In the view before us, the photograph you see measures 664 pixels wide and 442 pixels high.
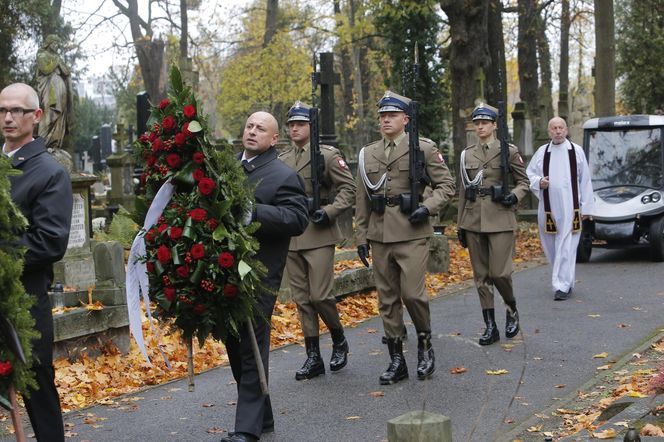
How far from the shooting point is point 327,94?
16922 millimetres

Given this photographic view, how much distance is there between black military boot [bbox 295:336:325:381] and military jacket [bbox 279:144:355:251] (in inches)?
30.8

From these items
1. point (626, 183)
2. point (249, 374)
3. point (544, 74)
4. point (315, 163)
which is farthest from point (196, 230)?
point (544, 74)

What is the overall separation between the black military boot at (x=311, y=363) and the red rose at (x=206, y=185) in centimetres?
312

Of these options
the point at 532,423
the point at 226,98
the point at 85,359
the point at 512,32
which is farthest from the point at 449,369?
the point at 226,98

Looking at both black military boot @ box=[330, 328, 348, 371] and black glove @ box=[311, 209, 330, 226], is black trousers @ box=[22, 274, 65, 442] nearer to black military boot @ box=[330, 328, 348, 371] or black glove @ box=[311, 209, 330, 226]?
black glove @ box=[311, 209, 330, 226]

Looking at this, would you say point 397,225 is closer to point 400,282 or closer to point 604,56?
point 400,282

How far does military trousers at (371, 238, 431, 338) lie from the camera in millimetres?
8641

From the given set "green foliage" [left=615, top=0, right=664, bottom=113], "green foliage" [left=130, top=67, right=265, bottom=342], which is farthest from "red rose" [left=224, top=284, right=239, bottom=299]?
"green foliage" [left=615, top=0, right=664, bottom=113]

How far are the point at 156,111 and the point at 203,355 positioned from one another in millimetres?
4131

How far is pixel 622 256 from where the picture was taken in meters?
18.4

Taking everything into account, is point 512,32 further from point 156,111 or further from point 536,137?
point 156,111

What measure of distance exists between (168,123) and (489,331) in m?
4.94

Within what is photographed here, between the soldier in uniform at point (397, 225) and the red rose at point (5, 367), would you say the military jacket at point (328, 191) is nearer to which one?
the soldier in uniform at point (397, 225)

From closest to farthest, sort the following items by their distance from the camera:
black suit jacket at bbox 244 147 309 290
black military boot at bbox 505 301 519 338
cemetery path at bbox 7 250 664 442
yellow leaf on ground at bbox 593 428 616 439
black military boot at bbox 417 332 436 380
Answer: yellow leaf on ground at bbox 593 428 616 439, black suit jacket at bbox 244 147 309 290, cemetery path at bbox 7 250 664 442, black military boot at bbox 417 332 436 380, black military boot at bbox 505 301 519 338
